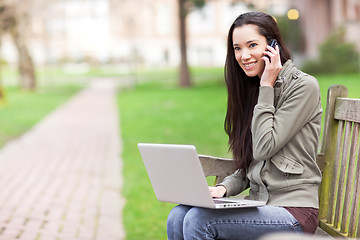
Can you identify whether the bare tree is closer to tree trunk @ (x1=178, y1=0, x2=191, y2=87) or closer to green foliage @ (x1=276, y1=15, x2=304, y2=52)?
tree trunk @ (x1=178, y1=0, x2=191, y2=87)

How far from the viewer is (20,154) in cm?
1014

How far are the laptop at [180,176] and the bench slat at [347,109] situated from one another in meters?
0.83

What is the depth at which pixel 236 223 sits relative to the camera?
2.71 metres

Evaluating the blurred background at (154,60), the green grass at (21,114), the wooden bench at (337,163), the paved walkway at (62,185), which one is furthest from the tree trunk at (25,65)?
the wooden bench at (337,163)

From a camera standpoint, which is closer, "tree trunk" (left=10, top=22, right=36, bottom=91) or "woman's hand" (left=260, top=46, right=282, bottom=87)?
"woman's hand" (left=260, top=46, right=282, bottom=87)

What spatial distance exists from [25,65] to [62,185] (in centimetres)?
2342

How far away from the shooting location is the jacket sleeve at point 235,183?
3186mm

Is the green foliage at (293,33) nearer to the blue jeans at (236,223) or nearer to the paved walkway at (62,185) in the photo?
the paved walkway at (62,185)

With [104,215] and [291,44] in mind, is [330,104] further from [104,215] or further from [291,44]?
[291,44]

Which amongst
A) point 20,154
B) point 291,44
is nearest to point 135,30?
point 291,44

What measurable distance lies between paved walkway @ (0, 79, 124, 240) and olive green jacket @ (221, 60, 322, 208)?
8.21 ft

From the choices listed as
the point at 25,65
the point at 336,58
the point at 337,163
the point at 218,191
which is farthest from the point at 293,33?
the point at 218,191

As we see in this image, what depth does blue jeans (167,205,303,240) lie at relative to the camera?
2709mm

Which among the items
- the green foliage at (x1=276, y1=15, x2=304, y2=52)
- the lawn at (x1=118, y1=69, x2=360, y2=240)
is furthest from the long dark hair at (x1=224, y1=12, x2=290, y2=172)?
the green foliage at (x1=276, y1=15, x2=304, y2=52)
